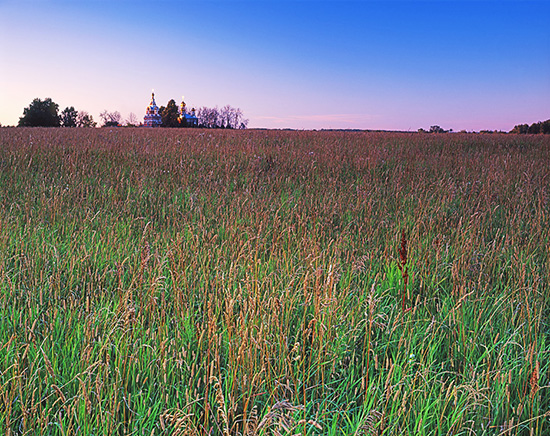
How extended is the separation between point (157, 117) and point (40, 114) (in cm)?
1689

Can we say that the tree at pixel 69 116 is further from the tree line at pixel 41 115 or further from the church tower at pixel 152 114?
the church tower at pixel 152 114

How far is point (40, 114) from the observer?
191 ft

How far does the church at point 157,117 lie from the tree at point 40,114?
13119 millimetres

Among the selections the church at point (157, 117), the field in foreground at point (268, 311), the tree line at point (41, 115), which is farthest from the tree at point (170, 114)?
the field in foreground at point (268, 311)

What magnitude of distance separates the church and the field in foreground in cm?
5544

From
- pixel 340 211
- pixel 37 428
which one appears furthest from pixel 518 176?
pixel 37 428

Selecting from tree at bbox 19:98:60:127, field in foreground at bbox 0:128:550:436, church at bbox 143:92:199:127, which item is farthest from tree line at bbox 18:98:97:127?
field in foreground at bbox 0:128:550:436

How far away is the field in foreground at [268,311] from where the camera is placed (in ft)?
4.99

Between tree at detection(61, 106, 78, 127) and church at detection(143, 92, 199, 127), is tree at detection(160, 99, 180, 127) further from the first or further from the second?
tree at detection(61, 106, 78, 127)

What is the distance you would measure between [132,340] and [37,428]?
0.53m

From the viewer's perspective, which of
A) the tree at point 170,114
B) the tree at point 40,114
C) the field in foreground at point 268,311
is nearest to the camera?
the field in foreground at point 268,311

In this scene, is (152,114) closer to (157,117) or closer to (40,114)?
(157,117)

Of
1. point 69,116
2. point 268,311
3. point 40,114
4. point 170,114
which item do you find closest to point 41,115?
point 40,114

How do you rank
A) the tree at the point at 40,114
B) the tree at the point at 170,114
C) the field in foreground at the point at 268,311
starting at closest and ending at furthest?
1. the field in foreground at the point at 268,311
2. the tree at the point at 40,114
3. the tree at the point at 170,114
